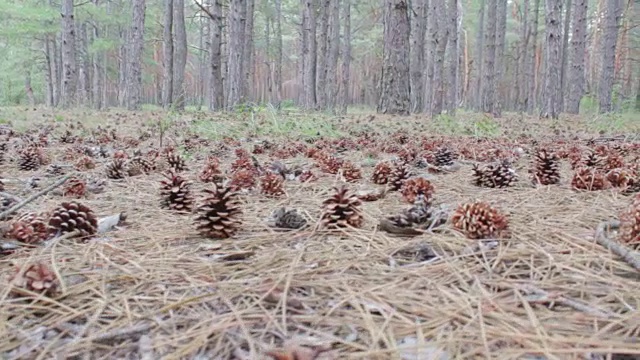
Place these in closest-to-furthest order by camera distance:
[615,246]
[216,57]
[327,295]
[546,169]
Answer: [327,295], [615,246], [546,169], [216,57]

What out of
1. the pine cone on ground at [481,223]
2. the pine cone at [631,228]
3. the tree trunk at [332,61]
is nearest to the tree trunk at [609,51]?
the tree trunk at [332,61]

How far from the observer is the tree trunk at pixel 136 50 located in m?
12.3

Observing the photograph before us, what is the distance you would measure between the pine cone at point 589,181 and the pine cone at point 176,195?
1.80 metres

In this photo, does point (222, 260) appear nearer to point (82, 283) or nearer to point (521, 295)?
point (82, 283)

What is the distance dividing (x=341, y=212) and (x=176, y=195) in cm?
79

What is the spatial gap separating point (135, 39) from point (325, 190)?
11727 millimetres

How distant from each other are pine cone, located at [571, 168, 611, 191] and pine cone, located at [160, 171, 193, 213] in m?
1.80

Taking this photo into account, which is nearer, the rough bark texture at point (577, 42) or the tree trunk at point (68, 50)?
the rough bark texture at point (577, 42)

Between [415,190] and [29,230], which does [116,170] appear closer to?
[29,230]

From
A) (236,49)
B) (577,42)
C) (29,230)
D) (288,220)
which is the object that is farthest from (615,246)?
(577,42)

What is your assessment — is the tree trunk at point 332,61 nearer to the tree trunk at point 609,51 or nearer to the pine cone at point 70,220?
the tree trunk at point 609,51

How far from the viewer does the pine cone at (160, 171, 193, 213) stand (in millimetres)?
2029

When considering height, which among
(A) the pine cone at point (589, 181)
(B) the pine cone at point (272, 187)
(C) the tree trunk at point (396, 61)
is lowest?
(B) the pine cone at point (272, 187)

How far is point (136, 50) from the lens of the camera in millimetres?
12602
